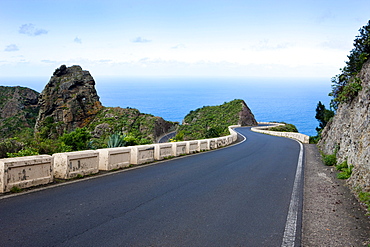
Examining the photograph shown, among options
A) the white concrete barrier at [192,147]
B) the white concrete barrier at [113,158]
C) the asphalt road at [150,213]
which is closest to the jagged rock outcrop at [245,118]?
the white concrete barrier at [192,147]

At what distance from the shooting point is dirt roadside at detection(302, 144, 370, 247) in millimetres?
5875

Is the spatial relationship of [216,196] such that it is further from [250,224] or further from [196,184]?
[250,224]

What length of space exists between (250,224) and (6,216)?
4209mm

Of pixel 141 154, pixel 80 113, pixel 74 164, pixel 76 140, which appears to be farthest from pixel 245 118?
pixel 74 164

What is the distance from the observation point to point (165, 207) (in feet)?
23.3

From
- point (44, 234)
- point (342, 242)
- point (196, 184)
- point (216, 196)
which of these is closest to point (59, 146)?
point (196, 184)

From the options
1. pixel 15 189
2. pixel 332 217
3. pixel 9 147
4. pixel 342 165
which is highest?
pixel 9 147

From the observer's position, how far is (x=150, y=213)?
21.7ft

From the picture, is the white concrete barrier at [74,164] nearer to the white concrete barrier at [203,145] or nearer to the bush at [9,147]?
the bush at [9,147]

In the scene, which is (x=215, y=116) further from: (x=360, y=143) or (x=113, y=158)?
(x=113, y=158)

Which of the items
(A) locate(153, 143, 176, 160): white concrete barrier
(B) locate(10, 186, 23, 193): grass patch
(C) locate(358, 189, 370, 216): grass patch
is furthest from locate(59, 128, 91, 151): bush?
(C) locate(358, 189, 370, 216): grass patch

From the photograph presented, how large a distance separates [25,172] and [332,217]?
22.4 feet

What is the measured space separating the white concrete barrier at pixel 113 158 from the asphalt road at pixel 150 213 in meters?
0.75

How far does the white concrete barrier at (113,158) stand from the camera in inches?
437
